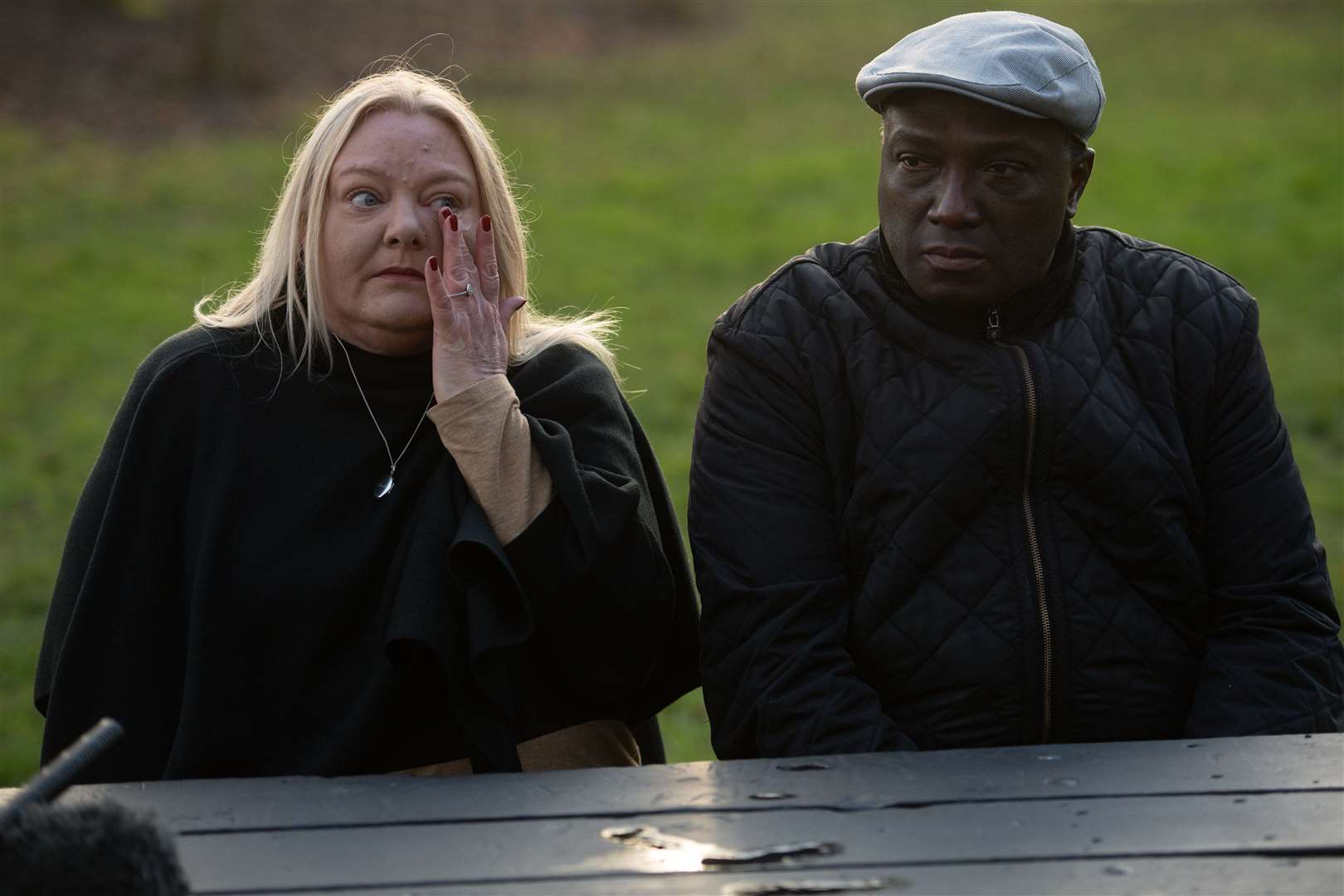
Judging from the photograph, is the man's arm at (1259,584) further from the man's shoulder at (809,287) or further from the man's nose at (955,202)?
the man's shoulder at (809,287)

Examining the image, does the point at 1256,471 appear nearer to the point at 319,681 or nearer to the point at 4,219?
the point at 319,681

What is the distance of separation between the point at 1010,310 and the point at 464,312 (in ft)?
3.14

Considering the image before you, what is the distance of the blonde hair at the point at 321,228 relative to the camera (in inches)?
116

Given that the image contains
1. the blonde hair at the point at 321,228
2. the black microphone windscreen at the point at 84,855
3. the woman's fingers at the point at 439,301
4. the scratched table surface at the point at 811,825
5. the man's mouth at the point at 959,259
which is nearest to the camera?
the black microphone windscreen at the point at 84,855

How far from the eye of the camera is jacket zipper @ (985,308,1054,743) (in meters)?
2.62

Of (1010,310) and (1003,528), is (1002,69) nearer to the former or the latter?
(1010,310)

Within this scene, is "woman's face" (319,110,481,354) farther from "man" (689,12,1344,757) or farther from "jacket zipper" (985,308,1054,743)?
"jacket zipper" (985,308,1054,743)

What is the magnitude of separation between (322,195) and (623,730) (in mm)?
1148

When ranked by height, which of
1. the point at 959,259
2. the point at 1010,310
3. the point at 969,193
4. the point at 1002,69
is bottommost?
the point at 1010,310

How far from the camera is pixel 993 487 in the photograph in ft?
8.78

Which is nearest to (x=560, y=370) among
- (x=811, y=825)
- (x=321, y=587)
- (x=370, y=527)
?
(x=370, y=527)

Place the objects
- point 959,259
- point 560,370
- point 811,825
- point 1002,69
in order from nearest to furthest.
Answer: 1. point 811,825
2. point 1002,69
3. point 959,259
4. point 560,370

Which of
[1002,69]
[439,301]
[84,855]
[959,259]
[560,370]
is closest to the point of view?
[84,855]

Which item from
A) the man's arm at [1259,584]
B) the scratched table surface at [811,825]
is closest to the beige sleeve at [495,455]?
the scratched table surface at [811,825]
